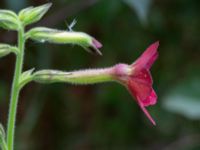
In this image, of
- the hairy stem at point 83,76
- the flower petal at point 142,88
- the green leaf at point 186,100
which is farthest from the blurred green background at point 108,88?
the flower petal at point 142,88

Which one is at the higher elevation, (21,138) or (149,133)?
(21,138)


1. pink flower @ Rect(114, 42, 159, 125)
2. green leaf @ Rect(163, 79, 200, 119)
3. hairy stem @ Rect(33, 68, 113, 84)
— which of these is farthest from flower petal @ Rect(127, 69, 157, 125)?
green leaf @ Rect(163, 79, 200, 119)

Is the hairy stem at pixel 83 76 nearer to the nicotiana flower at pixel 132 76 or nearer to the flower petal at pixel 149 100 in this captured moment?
the nicotiana flower at pixel 132 76

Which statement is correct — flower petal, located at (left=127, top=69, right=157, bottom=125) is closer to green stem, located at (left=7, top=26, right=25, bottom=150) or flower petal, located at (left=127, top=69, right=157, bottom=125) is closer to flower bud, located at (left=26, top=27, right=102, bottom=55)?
flower bud, located at (left=26, top=27, right=102, bottom=55)

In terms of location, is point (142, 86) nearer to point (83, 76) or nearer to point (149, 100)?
point (149, 100)

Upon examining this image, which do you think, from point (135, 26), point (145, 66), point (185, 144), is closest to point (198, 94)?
point (185, 144)

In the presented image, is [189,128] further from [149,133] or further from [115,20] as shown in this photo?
[115,20]
